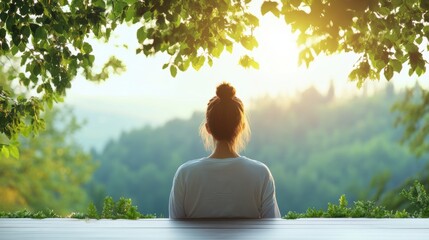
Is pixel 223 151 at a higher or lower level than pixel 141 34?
lower

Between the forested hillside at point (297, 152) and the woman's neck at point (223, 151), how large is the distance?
4908cm

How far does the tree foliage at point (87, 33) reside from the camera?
652cm

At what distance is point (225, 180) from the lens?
4488 mm

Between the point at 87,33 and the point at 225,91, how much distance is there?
3.77 metres

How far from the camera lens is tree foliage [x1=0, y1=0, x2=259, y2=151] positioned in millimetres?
6516

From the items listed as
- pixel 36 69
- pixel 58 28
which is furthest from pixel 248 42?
pixel 36 69

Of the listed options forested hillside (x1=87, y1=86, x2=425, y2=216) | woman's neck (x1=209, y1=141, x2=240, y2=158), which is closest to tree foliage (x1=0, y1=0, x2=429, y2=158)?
woman's neck (x1=209, y1=141, x2=240, y2=158)

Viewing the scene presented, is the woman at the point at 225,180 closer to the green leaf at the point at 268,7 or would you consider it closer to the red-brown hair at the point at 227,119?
the red-brown hair at the point at 227,119

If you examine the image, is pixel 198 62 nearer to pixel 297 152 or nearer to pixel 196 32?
pixel 196 32

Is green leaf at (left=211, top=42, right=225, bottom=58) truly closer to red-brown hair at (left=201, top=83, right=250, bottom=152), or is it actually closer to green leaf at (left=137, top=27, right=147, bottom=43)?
green leaf at (left=137, top=27, right=147, bottom=43)

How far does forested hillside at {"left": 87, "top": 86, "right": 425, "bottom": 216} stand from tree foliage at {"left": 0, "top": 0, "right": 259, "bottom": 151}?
45677mm

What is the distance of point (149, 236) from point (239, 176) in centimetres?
163

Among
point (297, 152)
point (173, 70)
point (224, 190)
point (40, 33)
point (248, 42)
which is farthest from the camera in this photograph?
point (297, 152)

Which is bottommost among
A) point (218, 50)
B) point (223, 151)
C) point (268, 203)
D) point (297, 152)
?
point (297, 152)
